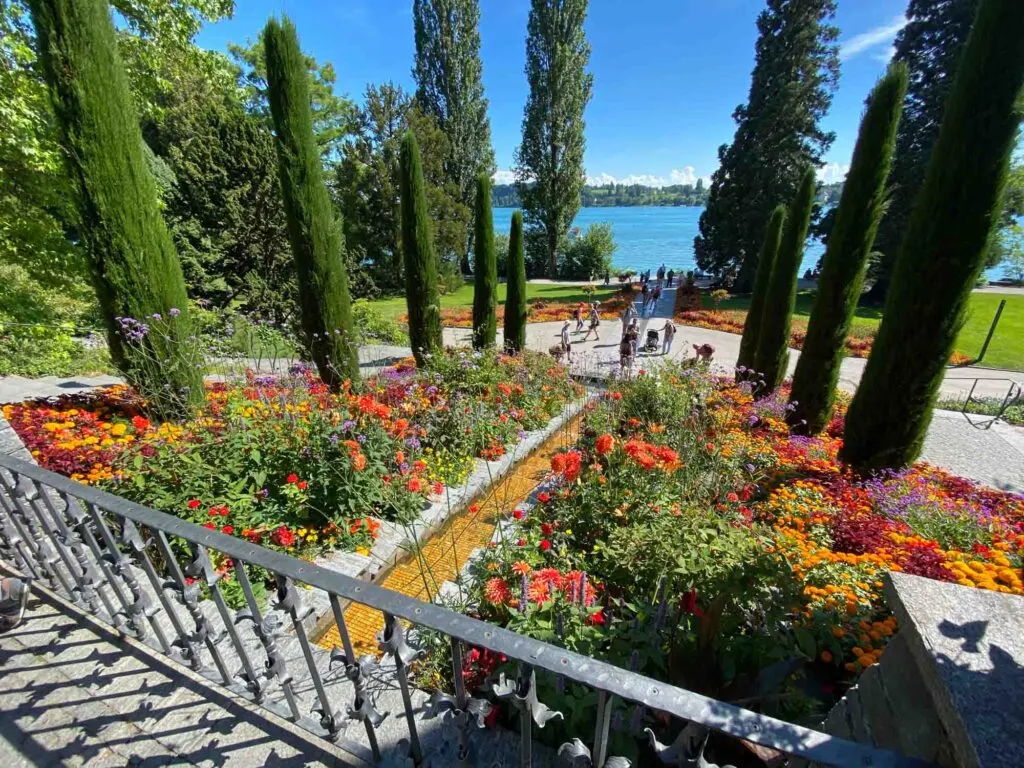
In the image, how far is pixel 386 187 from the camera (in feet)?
64.8

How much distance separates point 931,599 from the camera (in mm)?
946

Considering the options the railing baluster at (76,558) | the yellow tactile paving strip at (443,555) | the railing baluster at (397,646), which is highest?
the railing baluster at (397,646)

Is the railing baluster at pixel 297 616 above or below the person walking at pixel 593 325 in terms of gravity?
above

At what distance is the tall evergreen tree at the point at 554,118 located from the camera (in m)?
23.1

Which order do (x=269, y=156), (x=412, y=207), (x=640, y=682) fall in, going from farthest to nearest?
1. (x=269, y=156)
2. (x=412, y=207)
3. (x=640, y=682)

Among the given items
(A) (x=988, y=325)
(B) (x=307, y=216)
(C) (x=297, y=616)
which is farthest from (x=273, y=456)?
(A) (x=988, y=325)

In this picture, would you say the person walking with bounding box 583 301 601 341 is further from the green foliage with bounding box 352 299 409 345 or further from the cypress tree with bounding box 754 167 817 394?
the cypress tree with bounding box 754 167 817 394

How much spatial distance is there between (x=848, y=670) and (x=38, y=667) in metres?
3.90

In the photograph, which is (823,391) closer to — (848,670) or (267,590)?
(848,670)

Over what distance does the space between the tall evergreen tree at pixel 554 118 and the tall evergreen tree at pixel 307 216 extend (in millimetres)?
22230

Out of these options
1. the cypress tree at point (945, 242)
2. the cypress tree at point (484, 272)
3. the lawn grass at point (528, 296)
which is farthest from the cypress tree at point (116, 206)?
the lawn grass at point (528, 296)

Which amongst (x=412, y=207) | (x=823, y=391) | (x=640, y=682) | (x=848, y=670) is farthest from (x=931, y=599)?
(x=412, y=207)

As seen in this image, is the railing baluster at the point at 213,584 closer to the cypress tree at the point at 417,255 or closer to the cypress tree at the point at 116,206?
the cypress tree at the point at 116,206

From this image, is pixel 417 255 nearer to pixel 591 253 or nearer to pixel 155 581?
pixel 155 581
